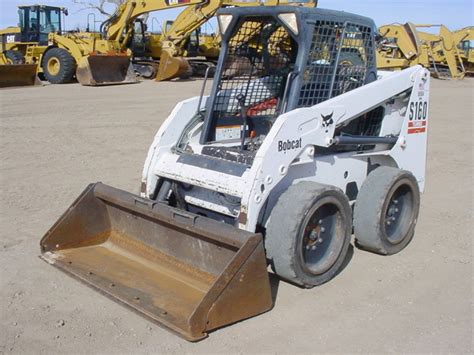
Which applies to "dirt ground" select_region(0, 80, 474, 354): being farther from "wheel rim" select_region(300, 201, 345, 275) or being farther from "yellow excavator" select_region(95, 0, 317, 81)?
"yellow excavator" select_region(95, 0, 317, 81)

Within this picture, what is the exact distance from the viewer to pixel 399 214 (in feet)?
16.8

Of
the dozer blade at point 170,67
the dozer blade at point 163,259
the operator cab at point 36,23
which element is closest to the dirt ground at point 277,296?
the dozer blade at point 163,259

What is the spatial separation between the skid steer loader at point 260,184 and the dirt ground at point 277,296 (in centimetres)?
13

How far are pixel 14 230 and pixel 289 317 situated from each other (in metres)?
2.79

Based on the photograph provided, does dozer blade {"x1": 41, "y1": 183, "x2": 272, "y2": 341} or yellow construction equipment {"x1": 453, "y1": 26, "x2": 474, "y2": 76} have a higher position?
yellow construction equipment {"x1": 453, "y1": 26, "x2": 474, "y2": 76}

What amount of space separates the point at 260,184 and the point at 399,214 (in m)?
1.74

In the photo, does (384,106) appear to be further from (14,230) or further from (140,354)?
(14,230)

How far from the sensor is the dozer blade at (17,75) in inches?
676

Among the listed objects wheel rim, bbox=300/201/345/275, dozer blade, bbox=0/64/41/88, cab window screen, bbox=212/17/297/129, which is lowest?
wheel rim, bbox=300/201/345/275

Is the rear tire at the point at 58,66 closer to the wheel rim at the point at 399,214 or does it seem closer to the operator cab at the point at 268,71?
the operator cab at the point at 268,71

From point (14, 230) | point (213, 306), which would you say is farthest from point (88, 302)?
point (14, 230)

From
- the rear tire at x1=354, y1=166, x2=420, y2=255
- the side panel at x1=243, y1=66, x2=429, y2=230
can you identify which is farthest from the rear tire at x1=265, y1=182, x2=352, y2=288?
the rear tire at x1=354, y1=166, x2=420, y2=255

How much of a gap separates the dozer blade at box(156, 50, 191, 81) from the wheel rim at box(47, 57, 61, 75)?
3365 millimetres

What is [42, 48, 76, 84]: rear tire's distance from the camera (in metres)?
18.8
